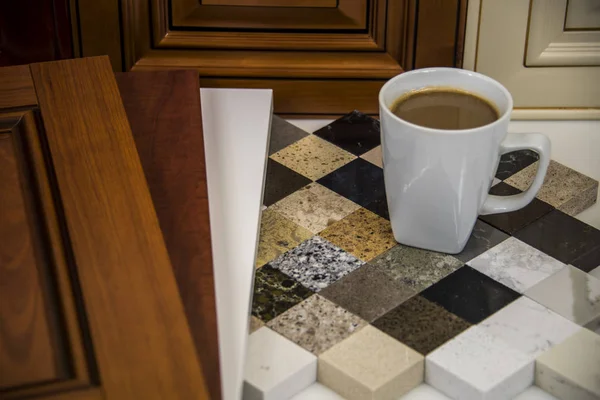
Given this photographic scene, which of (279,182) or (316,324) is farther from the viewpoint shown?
(279,182)

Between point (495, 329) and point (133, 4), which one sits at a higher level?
point (133, 4)

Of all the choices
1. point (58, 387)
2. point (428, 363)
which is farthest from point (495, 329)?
point (58, 387)

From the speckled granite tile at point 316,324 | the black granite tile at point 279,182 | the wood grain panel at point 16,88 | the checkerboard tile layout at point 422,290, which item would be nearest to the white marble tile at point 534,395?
the checkerboard tile layout at point 422,290

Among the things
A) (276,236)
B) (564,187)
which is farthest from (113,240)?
A: (564,187)

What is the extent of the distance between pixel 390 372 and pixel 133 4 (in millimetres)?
383

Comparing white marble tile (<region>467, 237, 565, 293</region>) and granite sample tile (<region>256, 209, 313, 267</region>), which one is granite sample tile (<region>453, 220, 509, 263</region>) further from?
granite sample tile (<region>256, 209, 313, 267</region>)

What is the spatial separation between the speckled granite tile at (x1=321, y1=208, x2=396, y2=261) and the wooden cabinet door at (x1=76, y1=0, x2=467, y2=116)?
0.53ft

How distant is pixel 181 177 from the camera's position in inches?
24.6

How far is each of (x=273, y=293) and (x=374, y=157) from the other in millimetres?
177

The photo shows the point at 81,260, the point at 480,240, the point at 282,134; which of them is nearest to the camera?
the point at 81,260

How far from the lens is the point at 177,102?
706mm

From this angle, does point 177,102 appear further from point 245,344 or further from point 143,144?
point 245,344

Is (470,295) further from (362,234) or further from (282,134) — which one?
(282,134)

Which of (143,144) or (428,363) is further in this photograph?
(143,144)
